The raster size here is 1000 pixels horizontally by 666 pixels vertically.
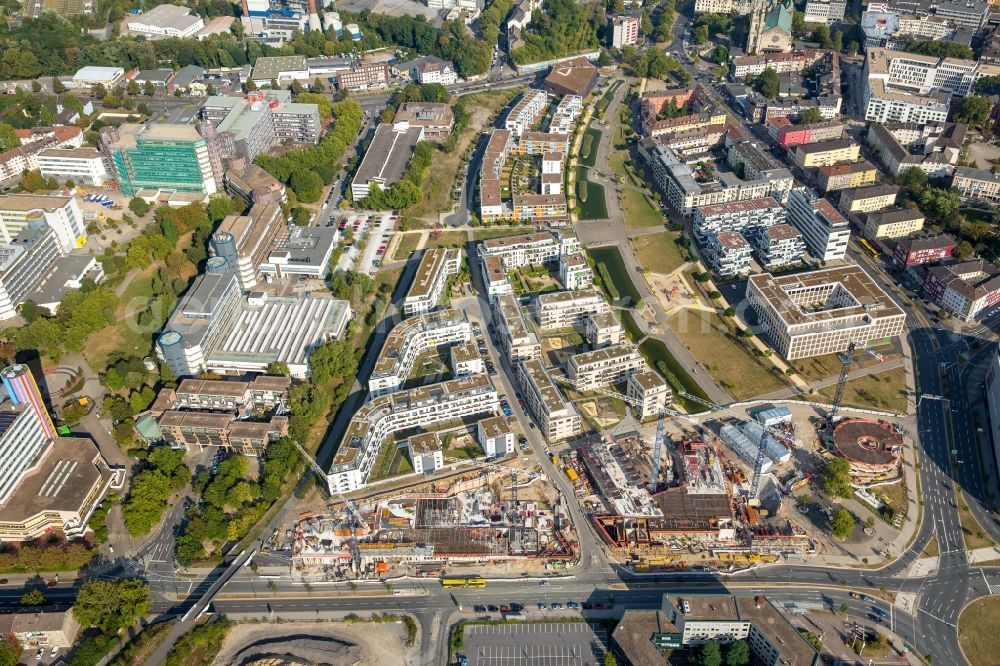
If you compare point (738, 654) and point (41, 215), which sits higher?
point (41, 215)

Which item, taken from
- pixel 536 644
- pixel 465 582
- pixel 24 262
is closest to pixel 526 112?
pixel 24 262

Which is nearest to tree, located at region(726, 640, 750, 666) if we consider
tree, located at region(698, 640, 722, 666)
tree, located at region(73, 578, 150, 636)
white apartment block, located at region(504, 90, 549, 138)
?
tree, located at region(698, 640, 722, 666)

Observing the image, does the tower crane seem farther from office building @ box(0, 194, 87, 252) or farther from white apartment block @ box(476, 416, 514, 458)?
office building @ box(0, 194, 87, 252)

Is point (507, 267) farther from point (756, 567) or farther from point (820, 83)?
point (820, 83)

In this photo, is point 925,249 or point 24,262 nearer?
point 24,262

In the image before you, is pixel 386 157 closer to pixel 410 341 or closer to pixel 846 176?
pixel 410 341

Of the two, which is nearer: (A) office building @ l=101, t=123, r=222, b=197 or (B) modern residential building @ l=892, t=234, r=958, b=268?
(B) modern residential building @ l=892, t=234, r=958, b=268

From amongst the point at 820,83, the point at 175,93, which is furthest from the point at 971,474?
the point at 175,93
